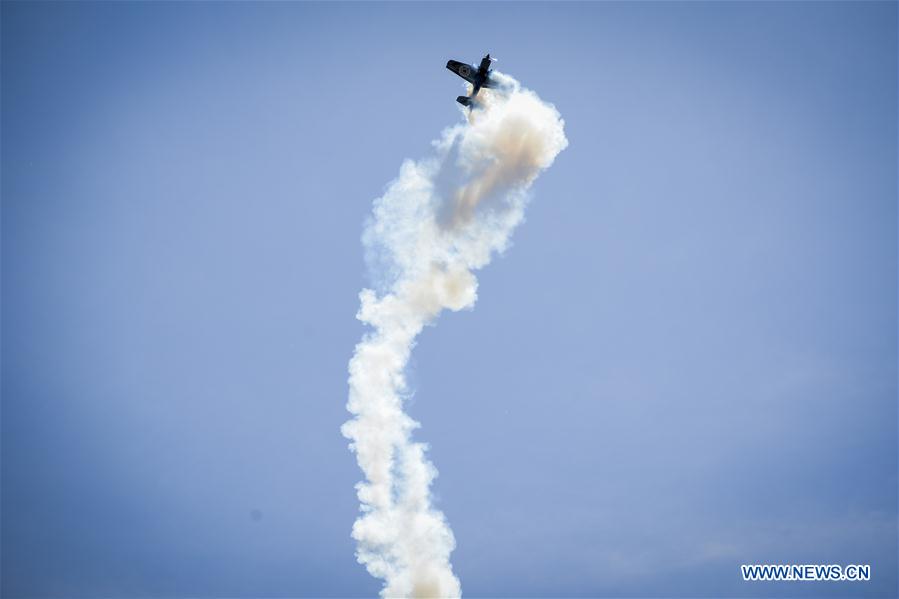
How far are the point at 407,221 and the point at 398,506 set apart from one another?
26.1 metres

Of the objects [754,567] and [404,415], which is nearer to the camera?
[404,415]

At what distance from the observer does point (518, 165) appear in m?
61.1

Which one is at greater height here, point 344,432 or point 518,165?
point 518,165

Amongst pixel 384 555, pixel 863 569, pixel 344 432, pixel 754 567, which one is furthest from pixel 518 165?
pixel 863 569

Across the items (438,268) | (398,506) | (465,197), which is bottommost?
(398,506)

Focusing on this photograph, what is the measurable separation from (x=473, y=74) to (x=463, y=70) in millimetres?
1134

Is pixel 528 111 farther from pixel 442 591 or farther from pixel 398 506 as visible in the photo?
pixel 442 591

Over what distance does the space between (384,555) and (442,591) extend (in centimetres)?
647

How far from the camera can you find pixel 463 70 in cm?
6191

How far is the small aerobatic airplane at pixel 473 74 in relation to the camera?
60.4 metres

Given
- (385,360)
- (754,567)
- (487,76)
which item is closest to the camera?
(487,76)

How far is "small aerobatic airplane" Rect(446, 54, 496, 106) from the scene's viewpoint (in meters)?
60.4

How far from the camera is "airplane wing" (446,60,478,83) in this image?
61.5m

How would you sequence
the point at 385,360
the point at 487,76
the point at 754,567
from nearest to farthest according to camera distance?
1. the point at 487,76
2. the point at 385,360
3. the point at 754,567
